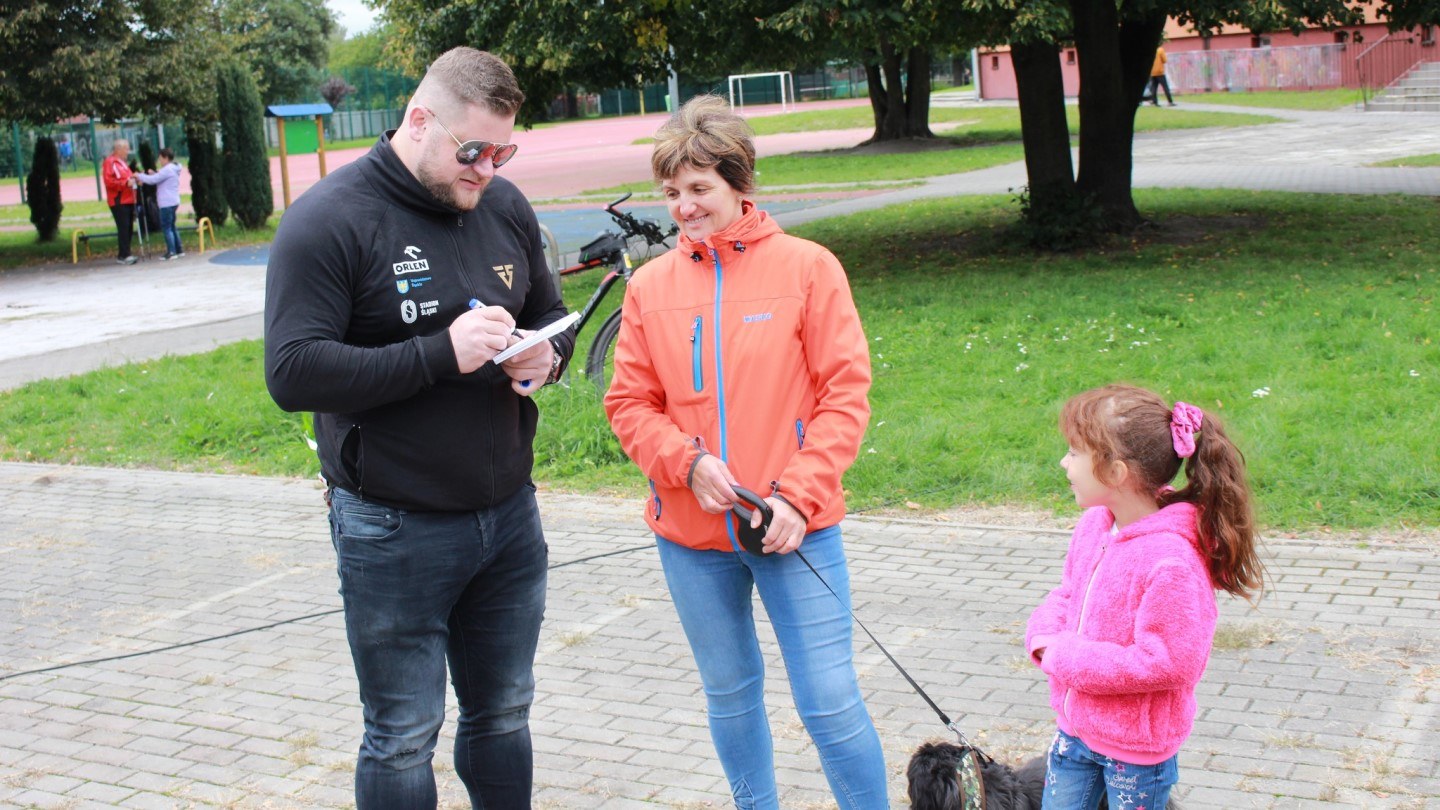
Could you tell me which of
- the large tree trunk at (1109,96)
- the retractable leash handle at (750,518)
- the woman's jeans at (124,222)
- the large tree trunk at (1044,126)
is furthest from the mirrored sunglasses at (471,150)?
the woman's jeans at (124,222)

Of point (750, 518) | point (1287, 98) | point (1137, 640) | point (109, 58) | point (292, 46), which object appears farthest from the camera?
point (292, 46)

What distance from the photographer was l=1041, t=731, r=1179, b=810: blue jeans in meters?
2.82

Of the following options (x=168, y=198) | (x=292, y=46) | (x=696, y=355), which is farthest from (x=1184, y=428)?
(x=292, y=46)

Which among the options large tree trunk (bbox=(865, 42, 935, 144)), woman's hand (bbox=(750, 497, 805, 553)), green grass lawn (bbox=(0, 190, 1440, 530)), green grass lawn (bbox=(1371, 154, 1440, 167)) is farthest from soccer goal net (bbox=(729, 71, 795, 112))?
woman's hand (bbox=(750, 497, 805, 553))

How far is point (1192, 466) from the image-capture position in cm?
279

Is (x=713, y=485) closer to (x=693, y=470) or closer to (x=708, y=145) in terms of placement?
(x=693, y=470)

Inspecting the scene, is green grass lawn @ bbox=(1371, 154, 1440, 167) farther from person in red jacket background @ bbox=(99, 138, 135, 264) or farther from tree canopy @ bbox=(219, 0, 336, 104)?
tree canopy @ bbox=(219, 0, 336, 104)

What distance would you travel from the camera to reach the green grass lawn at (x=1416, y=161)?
21678mm

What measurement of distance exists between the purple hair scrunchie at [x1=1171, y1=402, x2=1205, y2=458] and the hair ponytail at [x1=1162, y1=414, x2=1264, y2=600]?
0.04m

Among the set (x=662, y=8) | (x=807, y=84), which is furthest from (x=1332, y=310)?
(x=807, y=84)

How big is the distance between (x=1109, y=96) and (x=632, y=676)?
11538mm

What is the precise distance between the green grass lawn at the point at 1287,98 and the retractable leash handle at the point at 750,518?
1489 inches

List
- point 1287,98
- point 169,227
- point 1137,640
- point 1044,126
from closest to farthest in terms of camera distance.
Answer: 1. point 1137,640
2. point 1044,126
3. point 169,227
4. point 1287,98

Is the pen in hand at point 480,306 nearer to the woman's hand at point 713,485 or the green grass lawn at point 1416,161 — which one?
the woman's hand at point 713,485
